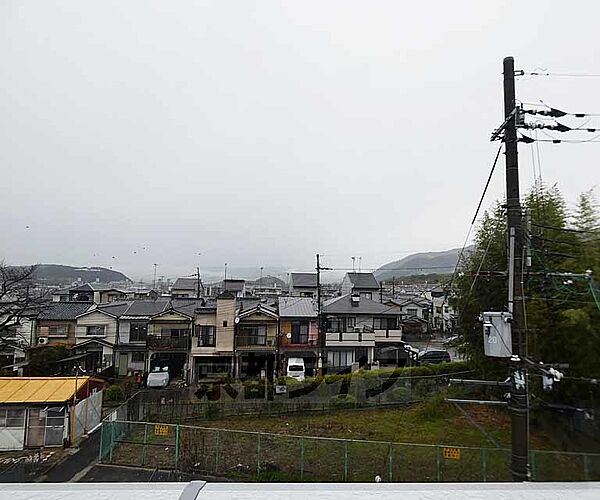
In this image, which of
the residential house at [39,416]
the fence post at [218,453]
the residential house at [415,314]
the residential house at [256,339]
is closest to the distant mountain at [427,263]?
the residential house at [415,314]

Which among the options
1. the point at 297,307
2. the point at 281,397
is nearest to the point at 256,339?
the point at 297,307

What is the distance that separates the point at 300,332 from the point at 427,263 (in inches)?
105

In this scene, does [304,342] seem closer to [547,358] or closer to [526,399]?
[547,358]

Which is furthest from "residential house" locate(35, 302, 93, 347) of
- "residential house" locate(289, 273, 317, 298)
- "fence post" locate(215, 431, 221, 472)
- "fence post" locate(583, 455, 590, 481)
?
"fence post" locate(583, 455, 590, 481)

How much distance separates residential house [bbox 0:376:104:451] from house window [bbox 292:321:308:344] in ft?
13.0

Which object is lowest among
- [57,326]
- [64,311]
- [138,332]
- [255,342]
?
[255,342]

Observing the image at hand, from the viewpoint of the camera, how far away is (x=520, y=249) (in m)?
2.04

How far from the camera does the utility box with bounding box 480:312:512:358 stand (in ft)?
6.50

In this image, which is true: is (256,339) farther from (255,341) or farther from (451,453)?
(451,453)

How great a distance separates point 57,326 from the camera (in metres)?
6.60

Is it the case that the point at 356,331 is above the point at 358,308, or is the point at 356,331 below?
below

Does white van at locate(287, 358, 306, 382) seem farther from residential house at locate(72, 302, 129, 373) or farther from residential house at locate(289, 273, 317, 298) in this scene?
residential house at locate(72, 302, 129, 373)

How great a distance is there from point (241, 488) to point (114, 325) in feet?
23.4

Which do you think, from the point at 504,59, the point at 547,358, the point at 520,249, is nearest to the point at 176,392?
the point at 547,358
